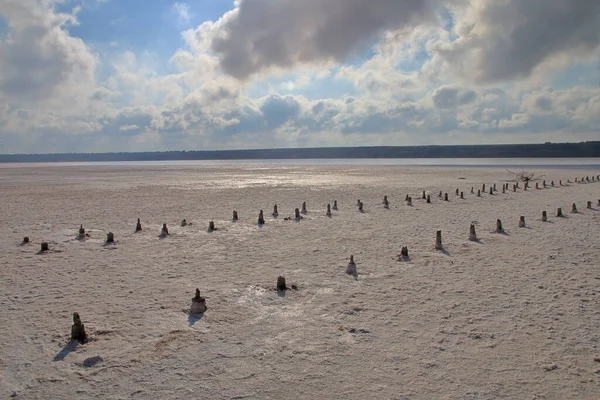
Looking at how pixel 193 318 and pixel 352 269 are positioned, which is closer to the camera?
pixel 193 318

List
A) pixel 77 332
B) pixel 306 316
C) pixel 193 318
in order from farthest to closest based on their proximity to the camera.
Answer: pixel 306 316 → pixel 193 318 → pixel 77 332

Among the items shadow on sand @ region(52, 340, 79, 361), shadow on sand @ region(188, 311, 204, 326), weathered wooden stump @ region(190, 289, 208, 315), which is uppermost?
weathered wooden stump @ region(190, 289, 208, 315)

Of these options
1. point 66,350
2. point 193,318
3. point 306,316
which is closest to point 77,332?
point 66,350

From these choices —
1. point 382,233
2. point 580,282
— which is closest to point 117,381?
point 580,282

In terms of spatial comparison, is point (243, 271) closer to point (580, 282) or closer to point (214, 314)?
point (214, 314)

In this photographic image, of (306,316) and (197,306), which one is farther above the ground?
(197,306)

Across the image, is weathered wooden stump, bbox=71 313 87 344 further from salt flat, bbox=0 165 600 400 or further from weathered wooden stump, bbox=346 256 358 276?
weathered wooden stump, bbox=346 256 358 276

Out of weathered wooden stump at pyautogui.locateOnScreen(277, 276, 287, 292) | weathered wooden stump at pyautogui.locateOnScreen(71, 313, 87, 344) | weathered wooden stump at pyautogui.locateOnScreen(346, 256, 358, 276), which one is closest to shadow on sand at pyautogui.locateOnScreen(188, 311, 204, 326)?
weathered wooden stump at pyautogui.locateOnScreen(71, 313, 87, 344)

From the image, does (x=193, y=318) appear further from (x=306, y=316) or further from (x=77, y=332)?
(x=306, y=316)
